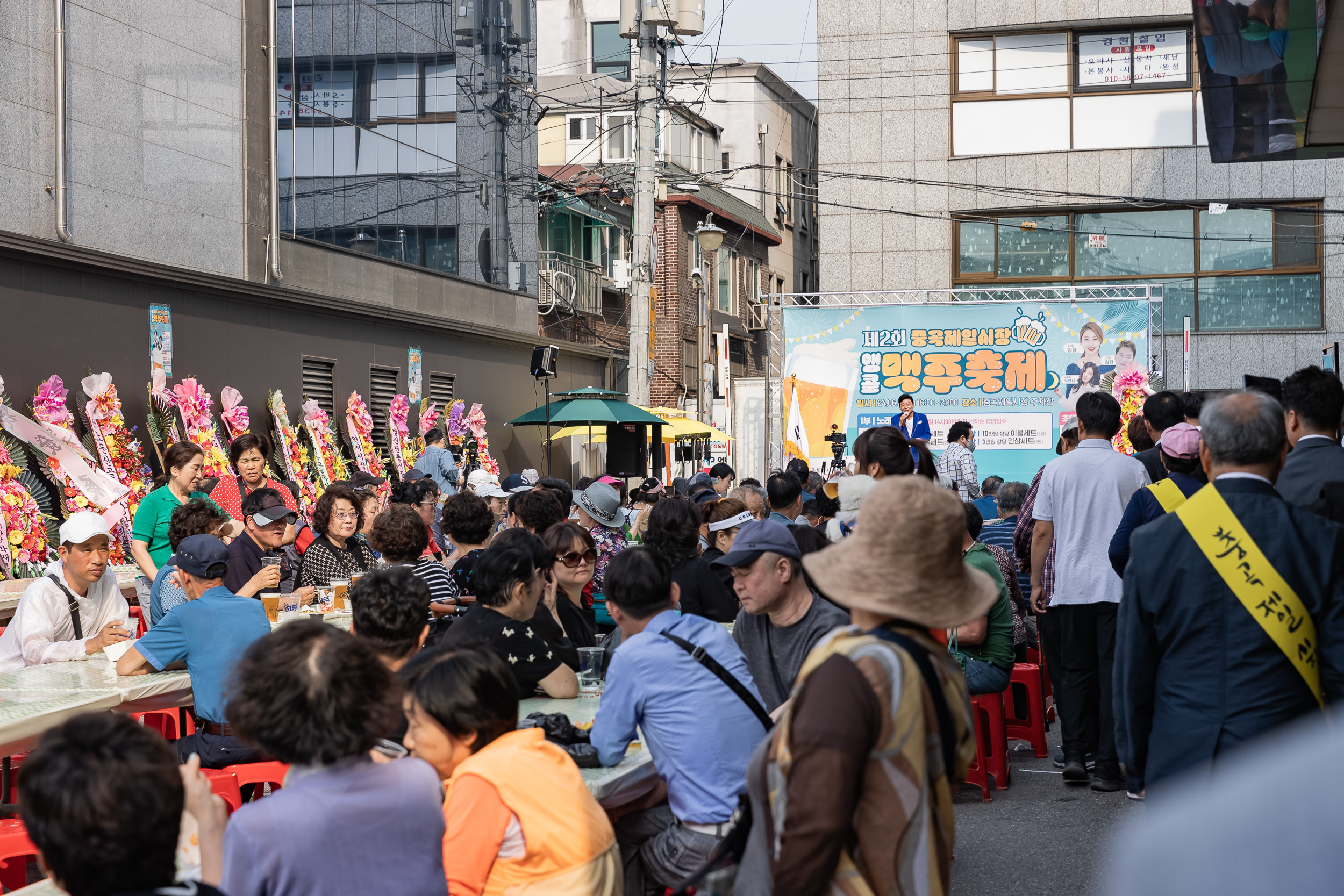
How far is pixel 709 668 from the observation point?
407 cm

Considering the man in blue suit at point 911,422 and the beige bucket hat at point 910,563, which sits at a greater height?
the man in blue suit at point 911,422

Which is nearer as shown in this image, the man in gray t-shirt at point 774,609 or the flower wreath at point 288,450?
the man in gray t-shirt at point 774,609

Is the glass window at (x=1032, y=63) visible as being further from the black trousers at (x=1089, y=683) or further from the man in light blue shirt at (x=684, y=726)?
the man in light blue shirt at (x=684, y=726)

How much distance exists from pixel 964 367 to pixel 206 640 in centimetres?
1644

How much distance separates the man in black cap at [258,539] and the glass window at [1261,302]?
19615 mm

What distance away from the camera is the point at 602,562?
859 cm

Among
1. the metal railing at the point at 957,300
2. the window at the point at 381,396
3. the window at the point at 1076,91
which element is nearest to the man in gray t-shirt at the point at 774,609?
the window at the point at 381,396

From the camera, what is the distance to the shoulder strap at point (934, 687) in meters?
2.61

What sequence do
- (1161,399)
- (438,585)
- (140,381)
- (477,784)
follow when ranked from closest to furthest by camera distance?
(477,784) < (438,585) < (1161,399) < (140,381)

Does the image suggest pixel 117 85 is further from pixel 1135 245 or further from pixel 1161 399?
pixel 1135 245

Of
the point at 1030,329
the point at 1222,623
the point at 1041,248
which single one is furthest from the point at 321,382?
the point at 1222,623

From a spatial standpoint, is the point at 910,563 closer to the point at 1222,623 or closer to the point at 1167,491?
the point at 1222,623

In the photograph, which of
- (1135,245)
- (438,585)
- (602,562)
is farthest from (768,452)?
(438,585)

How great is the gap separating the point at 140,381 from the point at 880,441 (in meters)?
9.72
